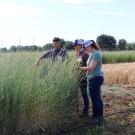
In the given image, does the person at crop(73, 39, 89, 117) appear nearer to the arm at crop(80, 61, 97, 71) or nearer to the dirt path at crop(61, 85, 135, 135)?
the dirt path at crop(61, 85, 135, 135)

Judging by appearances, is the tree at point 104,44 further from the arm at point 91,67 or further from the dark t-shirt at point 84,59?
the arm at point 91,67

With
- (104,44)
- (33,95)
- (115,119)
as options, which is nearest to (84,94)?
(115,119)

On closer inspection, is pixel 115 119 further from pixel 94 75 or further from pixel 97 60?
pixel 97 60

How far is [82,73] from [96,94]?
52cm

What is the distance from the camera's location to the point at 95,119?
9.45 metres

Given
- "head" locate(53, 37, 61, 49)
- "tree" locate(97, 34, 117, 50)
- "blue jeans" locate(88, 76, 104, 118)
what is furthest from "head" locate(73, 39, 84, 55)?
"tree" locate(97, 34, 117, 50)

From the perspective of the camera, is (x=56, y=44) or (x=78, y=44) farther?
(x=56, y=44)

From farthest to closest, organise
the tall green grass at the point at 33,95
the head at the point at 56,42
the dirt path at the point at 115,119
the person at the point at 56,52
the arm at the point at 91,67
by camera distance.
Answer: the head at the point at 56,42 → the person at the point at 56,52 → the arm at the point at 91,67 → the dirt path at the point at 115,119 → the tall green grass at the point at 33,95

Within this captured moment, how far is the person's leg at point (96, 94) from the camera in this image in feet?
31.0

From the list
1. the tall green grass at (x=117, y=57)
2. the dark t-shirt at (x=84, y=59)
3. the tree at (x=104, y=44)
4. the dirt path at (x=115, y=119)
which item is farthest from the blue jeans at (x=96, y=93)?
the tall green grass at (x=117, y=57)

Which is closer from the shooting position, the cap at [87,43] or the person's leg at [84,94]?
the cap at [87,43]

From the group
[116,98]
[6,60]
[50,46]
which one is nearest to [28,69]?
[6,60]

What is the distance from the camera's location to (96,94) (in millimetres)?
9539

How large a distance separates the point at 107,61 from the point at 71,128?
2989 centimetres
